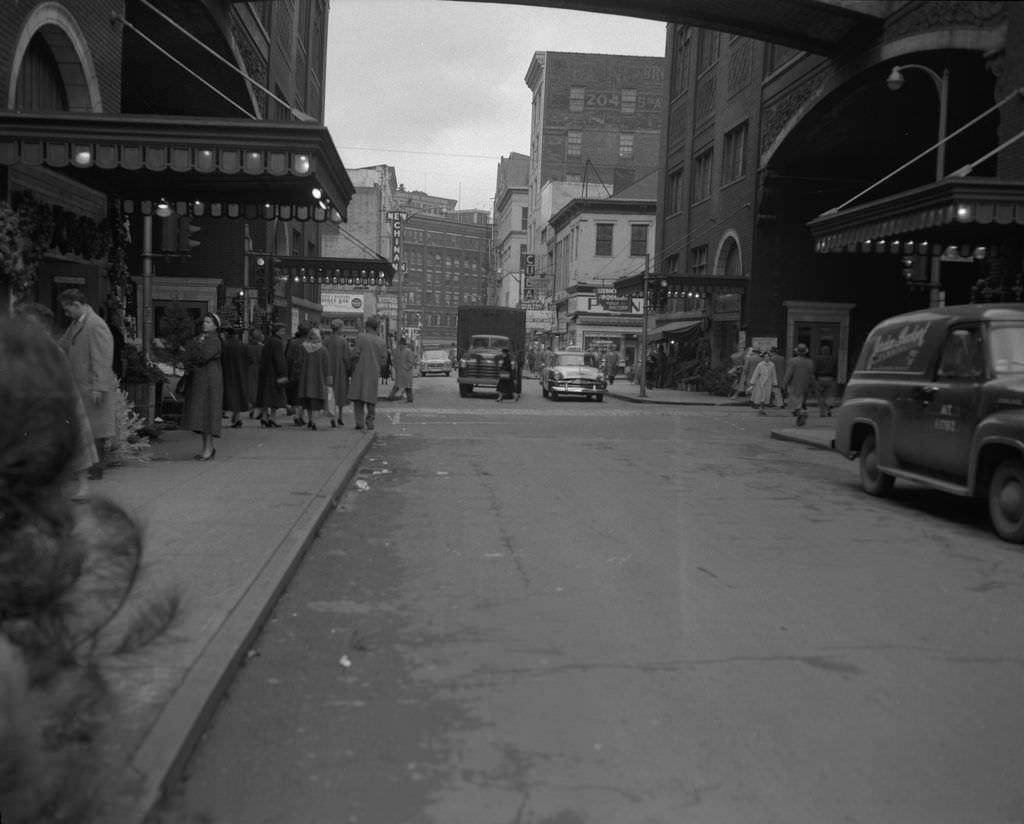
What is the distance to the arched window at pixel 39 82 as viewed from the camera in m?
13.3

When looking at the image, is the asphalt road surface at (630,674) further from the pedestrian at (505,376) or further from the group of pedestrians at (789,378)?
the pedestrian at (505,376)

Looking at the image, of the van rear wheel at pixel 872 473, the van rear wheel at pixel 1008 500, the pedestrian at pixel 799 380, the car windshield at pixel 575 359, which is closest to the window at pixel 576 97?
the car windshield at pixel 575 359

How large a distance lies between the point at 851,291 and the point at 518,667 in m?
33.6

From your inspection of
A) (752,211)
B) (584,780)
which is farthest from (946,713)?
(752,211)

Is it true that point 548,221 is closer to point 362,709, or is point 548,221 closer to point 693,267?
point 693,267

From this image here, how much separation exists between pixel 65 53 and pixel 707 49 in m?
33.6

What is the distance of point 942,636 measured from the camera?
602 centimetres

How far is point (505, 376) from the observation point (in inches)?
1310

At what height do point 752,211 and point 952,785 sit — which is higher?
point 752,211

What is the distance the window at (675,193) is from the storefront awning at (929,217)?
25.3 meters

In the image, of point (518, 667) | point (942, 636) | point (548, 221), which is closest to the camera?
point (518, 667)

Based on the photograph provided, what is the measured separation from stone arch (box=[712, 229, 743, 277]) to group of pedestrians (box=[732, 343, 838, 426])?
3.37 m

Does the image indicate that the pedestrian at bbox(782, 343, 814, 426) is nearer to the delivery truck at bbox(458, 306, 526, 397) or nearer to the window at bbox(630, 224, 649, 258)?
the delivery truck at bbox(458, 306, 526, 397)

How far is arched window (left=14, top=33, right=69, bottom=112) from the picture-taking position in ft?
43.6
